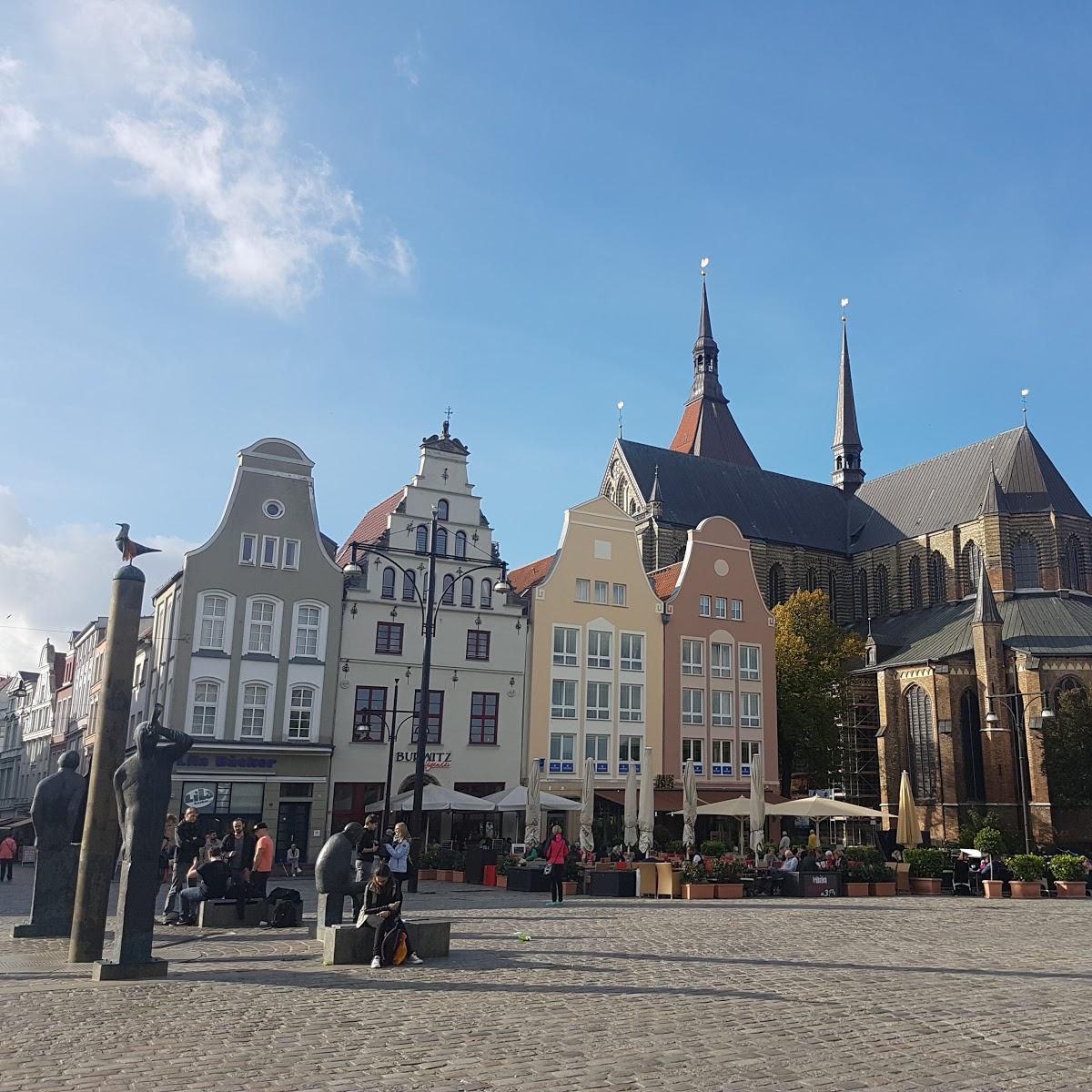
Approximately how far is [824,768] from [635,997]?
1776 inches

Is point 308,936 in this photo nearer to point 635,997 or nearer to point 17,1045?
point 635,997

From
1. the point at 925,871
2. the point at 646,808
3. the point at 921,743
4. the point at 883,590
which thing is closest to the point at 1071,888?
the point at 925,871

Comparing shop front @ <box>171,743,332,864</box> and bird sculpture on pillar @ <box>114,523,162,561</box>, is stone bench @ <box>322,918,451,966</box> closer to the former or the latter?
bird sculpture on pillar @ <box>114,523,162,561</box>

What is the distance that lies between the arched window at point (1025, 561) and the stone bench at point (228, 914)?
187ft

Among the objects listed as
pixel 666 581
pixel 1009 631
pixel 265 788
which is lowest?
pixel 265 788

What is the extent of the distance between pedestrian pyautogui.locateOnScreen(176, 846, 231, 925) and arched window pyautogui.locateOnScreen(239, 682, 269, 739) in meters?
19.1

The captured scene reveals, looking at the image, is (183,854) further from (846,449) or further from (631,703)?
(846,449)

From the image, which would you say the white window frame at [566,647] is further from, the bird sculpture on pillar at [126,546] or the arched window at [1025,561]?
the arched window at [1025,561]

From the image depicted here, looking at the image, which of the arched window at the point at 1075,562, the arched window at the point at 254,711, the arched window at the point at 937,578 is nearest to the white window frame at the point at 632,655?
the arched window at the point at 254,711

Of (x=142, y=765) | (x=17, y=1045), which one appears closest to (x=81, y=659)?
(x=142, y=765)

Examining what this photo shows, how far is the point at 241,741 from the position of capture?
34.7 meters

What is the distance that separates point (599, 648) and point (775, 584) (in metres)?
30.3

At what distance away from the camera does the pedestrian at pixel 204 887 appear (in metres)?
16.0

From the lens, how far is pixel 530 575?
46.7 m
